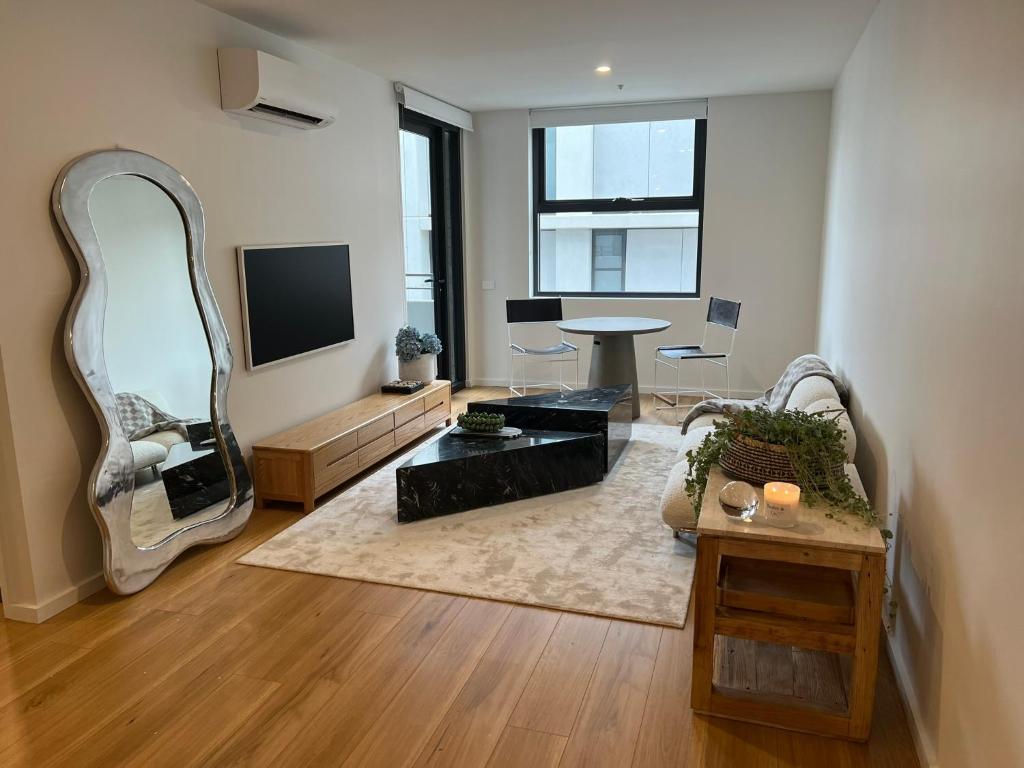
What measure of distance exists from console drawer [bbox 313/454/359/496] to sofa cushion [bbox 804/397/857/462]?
8.14 ft

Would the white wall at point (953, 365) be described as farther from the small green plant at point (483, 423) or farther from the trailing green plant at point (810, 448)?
the small green plant at point (483, 423)

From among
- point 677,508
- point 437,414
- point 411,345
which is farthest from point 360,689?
point 411,345

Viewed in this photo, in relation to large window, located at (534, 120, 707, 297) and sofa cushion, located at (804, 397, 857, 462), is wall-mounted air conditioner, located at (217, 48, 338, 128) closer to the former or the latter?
sofa cushion, located at (804, 397, 857, 462)

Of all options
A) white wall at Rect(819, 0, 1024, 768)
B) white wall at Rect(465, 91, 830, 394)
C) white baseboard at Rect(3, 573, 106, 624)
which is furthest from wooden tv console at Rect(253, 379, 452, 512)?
white wall at Rect(819, 0, 1024, 768)

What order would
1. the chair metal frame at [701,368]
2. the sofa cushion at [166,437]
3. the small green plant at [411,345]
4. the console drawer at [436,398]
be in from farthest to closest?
the chair metal frame at [701,368]
the small green plant at [411,345]
the console drawer at [436,398]
the sofa cushion at [166,437]

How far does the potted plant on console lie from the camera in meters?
5.49

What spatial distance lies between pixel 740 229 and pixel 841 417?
3.34 meters

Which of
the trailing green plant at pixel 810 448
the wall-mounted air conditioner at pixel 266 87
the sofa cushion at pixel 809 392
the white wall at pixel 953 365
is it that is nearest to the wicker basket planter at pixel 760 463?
the trailing green plant at pixel 810 448

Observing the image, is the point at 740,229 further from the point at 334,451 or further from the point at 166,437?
the point at 166,437

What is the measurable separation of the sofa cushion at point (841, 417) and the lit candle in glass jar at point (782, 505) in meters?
0.95

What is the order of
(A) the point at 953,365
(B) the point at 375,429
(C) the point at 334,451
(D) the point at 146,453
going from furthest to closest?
(B) the point at 375,429, (C) the point at 334,451, (D) the point at 146,453, (A) the point at 953,365

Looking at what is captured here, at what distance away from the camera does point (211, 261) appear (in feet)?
12.2

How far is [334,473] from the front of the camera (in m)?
4.17

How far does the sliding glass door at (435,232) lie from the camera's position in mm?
6129
